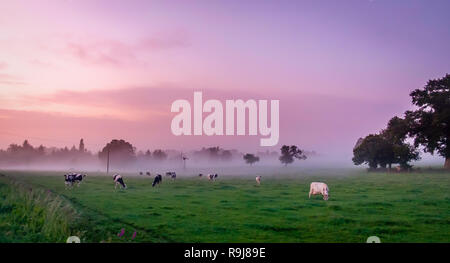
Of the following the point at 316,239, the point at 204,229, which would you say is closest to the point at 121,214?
the point at 204,229

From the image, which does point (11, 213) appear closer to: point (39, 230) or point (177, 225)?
point (39, 230)

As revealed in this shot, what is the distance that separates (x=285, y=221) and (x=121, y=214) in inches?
240

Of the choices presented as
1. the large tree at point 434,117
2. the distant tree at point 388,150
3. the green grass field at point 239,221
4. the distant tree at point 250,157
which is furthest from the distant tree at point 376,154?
the green grass field at point 239,221

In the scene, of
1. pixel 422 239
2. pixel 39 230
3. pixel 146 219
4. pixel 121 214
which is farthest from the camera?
pixel 121 214

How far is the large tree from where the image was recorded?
37.3 feet

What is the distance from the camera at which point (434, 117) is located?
19.4 m

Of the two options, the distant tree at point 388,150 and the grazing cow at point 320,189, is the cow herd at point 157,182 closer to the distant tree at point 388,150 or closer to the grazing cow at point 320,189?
the grazing cow at point 320,189

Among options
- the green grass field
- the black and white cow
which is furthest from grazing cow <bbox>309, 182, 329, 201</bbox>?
the black and white cow

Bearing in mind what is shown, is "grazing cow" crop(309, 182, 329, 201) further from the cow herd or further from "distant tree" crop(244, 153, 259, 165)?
"distant tree" crop(244, 153, 259, 165)

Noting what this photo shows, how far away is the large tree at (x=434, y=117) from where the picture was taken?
11.4 meters

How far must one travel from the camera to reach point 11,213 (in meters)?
9.66

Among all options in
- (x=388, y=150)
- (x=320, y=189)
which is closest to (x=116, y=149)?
(x=320, y=189)

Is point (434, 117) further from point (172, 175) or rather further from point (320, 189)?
point (172, 175)
